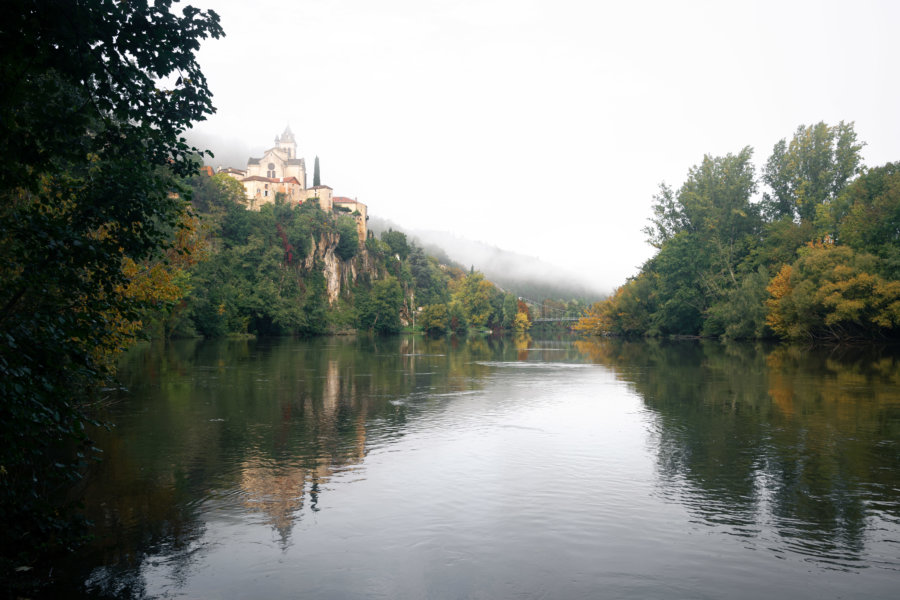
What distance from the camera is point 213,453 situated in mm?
12891

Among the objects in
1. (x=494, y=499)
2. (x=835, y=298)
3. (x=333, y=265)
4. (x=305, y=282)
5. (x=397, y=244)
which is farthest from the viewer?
(x=397, y=244)

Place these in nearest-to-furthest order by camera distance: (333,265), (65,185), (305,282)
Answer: (65,185) < (305,282) < (333,265)

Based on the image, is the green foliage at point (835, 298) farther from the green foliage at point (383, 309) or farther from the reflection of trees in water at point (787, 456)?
the green foliage at point (383, 309)

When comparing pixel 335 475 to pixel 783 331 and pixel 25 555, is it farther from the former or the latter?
pixel 783 331

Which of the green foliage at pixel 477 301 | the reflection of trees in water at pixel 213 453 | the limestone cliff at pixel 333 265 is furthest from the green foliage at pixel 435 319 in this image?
the reflection of trees in water at pixel 213 453

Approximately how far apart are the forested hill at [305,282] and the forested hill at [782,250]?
5164 cm

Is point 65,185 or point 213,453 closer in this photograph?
point 65,185

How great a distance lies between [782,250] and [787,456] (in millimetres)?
72169

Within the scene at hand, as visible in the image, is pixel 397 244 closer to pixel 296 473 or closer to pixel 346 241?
pixel 346 241

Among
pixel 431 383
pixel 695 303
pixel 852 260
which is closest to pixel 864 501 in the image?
pixel 431 383

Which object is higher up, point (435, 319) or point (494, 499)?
point (435, 319)

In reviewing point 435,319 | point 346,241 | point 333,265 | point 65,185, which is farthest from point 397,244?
point 65,185

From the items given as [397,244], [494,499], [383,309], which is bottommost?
[494,499]

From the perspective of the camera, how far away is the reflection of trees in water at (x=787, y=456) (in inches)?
346
